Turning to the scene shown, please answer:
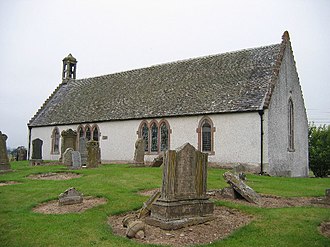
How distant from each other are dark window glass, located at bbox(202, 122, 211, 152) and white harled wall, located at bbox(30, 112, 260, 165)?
53 centimetres

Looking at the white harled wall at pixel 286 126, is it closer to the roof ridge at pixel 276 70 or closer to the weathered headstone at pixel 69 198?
the roof ridge at pixel 276 70

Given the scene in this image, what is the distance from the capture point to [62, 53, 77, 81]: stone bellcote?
4306 cm

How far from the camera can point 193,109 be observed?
24891mm

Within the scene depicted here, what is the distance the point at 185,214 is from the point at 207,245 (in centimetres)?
189

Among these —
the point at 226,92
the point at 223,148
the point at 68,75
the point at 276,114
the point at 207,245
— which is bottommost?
the point at 207,245

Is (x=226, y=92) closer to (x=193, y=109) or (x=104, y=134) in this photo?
(x=193, y=109)

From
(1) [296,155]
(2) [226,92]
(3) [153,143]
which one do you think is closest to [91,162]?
(3) [153,143]

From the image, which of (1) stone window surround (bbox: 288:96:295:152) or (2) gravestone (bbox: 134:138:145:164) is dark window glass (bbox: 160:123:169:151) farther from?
(1) stone window surround (bbox: 288:96:295:152)

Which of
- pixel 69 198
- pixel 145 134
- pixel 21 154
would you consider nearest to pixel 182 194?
pixel 69 198

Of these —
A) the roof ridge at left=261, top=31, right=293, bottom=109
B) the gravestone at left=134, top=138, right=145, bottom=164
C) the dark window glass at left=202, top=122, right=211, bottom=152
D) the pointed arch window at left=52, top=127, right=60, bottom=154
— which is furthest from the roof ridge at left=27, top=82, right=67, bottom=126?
the roof ridge at left=261, top=31, right=293, bottom=109

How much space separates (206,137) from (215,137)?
91 centimetres

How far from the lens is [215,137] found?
2359 centimetres

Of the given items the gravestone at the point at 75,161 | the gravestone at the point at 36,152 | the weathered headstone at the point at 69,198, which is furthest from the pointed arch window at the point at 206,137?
the weathered headstone at the point at 69,198

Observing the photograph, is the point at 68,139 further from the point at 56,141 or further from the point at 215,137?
the point at 215,137
